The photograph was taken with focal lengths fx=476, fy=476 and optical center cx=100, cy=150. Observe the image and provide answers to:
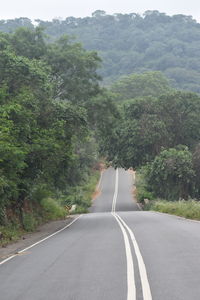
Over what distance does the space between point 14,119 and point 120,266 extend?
13.7m

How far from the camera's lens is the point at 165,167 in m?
43.9

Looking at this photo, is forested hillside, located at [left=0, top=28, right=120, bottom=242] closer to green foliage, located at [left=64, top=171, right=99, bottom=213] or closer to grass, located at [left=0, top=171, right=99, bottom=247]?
grass, located at [left=0, top=171, right=99, bottom=247]

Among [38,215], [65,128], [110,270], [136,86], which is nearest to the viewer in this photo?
[110,270]

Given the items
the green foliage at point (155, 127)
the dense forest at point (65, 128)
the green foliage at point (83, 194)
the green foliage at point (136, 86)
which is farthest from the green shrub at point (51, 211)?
the green foliage at point (136, 86)

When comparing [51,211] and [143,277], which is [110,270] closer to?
[143,277]

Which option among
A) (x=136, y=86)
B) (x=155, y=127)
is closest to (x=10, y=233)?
(x=155, y=127)

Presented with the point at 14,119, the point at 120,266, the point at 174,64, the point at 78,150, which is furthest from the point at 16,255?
the point at 174,64

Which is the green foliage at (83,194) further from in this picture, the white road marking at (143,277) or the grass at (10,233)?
the white road marking at (143,277)

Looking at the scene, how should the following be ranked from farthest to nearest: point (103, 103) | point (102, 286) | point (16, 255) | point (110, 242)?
point (103, 103) → point (110, 242) → point (16, 255) → point (102, 286)

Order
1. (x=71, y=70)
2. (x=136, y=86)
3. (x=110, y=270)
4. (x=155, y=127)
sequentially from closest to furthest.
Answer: (x=110, y=270) < (x=71, y=70) < (x=155, y=127) < (x=136, y=86)

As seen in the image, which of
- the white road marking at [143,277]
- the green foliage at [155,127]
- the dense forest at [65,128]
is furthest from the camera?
the green foliage at [155,127]

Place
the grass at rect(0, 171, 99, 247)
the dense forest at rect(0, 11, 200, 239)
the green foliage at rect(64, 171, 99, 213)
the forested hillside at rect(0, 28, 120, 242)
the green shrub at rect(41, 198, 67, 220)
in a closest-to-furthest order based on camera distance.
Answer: the grass at rect(0, 171, 99, 247)
the forested hillside at rect(0, 28, 120, 242)
the dense forest at rect(0, 11, 200, 239)
the green shrub at rect(41, 198, 67, 220)
the green foliage at rect(64, 171, 99, 213)

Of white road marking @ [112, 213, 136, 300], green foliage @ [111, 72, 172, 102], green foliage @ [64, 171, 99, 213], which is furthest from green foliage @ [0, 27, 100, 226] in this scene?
green foliage @ [111, 72, 172, 102]

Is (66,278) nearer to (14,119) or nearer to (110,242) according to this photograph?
(110,242)
